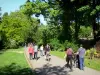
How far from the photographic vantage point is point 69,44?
4000 centimetres

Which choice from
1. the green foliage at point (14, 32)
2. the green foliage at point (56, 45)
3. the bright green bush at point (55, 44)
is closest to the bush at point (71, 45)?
the green foliage at point (56, 45)

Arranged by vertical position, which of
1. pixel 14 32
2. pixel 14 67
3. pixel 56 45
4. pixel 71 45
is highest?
pixel 14 32

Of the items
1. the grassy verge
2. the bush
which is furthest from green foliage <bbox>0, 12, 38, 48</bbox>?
the grassy verge

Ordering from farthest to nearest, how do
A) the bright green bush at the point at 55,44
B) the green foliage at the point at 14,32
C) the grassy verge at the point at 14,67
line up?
the green foliage at the point at 14,32 < the bright green bush at the point at 55,44 < the grassy verge at the point at 14,67

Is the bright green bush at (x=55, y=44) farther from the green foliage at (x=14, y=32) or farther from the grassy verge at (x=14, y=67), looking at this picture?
the green foliage at (x=14, y=32)

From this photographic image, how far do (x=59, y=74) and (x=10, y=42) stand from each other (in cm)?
4546

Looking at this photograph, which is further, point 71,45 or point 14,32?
point 14,32

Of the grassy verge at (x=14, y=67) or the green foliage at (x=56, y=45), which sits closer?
the grassy verge at (x=14, y=67)

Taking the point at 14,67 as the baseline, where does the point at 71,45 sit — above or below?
above

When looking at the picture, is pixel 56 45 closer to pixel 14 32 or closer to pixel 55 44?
pixel 55 44

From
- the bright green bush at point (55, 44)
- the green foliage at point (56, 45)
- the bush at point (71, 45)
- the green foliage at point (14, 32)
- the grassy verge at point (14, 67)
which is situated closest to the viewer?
the grassy verge at point (14, 67)

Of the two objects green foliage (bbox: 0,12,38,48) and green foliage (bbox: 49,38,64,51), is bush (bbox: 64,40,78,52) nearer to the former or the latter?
green foliage (bbox: 49,38,64,51)

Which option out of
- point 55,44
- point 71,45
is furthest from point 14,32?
point 71,45

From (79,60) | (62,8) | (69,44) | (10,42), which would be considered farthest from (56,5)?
(79,60)
